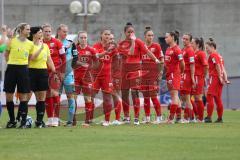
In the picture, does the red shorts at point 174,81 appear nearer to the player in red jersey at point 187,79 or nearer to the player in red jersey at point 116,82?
the player in red jersey at point 187,79

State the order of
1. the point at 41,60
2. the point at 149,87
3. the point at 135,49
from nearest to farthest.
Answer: the point at 41,60 → the point at 135,49 → the point at 149,87

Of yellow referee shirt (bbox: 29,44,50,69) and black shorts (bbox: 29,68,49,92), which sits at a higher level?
yellow referee shirt (bbox: 29,44,50,69)

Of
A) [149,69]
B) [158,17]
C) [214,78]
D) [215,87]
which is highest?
[158,17]

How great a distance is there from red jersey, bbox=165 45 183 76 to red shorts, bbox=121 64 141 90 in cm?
84

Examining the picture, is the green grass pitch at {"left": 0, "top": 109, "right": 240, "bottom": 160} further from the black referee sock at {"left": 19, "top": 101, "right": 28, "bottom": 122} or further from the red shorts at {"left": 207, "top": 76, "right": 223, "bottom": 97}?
the red shorts at {"left": 207, "top": 76, "right": 223, "bottom": 97}

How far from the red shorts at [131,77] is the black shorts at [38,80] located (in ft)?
8.73

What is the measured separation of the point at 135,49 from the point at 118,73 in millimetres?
1005

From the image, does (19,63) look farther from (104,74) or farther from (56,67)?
(104,74)

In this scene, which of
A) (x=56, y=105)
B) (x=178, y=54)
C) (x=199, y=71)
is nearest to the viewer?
(x=56, y=105)

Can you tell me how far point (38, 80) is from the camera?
18.7 metres

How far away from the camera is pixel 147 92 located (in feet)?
69.6

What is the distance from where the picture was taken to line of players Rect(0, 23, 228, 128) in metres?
19.6

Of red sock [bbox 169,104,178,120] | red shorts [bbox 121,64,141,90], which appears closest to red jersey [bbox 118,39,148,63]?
red shorts [bbox 121,64,141,90]

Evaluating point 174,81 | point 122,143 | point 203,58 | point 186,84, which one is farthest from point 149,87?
point 122,143
